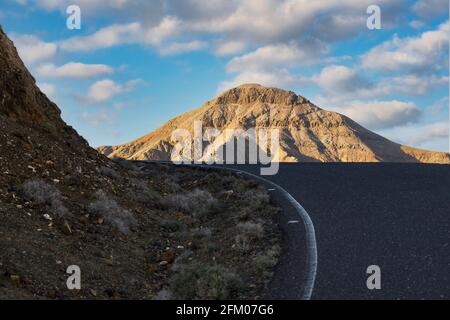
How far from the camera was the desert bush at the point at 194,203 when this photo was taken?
14.3 meters

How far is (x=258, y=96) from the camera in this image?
6304 inches

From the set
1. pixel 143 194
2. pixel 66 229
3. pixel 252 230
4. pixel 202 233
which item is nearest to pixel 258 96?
pixel 143 194

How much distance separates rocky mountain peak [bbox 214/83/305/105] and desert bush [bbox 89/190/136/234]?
144346 mm

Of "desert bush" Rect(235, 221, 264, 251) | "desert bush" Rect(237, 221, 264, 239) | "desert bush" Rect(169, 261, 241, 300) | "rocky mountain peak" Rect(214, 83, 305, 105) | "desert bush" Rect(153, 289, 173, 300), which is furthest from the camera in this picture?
"rocky mountain peak" Rect(214, 83, 305, 105)

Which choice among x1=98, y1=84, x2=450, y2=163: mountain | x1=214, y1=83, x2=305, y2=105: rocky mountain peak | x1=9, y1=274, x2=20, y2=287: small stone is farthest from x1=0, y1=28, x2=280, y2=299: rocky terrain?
x1=214, y1=83, x2=305, y2=105: rocky mountain peak

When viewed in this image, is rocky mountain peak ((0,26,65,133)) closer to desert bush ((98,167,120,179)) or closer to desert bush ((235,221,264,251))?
desert bush ((98,167,120,179))

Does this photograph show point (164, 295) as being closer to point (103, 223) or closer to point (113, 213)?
point (103, 223)

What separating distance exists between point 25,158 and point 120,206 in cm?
276

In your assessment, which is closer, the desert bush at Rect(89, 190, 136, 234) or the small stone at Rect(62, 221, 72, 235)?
the small stone at Rect(62, 221, 72, 235)

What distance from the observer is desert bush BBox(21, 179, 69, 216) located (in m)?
11.0

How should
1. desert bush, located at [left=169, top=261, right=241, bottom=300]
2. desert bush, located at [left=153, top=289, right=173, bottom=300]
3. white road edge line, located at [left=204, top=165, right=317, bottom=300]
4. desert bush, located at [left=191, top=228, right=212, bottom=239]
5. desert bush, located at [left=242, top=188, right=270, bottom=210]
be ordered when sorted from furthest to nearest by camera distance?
desert bush, located at [left=242, top=188, right=270, bottom=210], desert bush, located at [left=191, top=228, right=212, bottom=239], desert bush, located at [left=153, top=289, right=173, bottom=300], desert bush, located at [left=169, top=261, right=241, bottom=300], white road edge line, located at [left=204, top=165, right=317, bottom=300]

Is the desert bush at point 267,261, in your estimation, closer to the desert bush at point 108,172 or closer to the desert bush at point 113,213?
the desert bush at point 113,213

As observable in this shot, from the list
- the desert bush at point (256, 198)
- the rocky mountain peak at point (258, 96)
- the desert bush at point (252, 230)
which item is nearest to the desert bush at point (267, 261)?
the desert bush at point (252, 230)

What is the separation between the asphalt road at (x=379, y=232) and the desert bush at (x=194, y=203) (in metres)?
2.65
